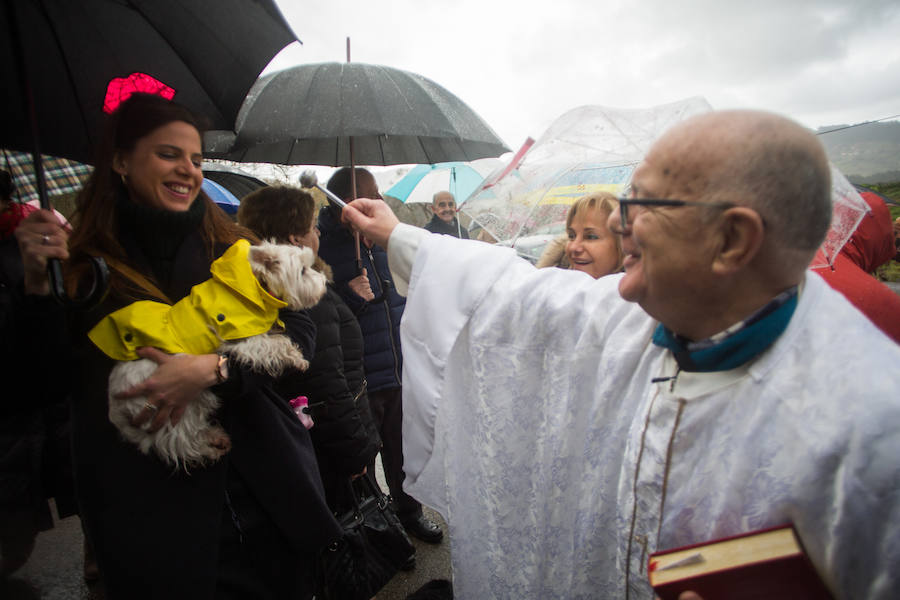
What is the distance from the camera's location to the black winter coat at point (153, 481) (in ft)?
4.37

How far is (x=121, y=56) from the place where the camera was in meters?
1.70

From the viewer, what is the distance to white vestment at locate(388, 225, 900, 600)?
813mm

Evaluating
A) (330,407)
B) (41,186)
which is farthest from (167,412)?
(330,407)

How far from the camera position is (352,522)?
2113mm

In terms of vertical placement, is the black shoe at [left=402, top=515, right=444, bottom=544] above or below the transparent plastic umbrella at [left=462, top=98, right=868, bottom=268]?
below

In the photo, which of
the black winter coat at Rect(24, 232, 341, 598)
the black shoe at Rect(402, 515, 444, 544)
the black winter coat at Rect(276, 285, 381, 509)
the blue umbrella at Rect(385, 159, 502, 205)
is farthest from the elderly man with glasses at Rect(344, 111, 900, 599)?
→ the blue umbrella at Rect(385, 159, 502, 205)

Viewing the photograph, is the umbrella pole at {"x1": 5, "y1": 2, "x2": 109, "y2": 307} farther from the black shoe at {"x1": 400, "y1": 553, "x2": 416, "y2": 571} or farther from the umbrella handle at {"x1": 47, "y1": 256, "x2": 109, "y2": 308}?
the black shoe at {"x1": 400, "y1": 553, "x2": 416, "y2": 571}

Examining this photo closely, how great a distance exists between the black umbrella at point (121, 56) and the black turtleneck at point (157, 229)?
0.36 m

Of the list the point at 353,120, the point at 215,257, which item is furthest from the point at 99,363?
the point at 353,120

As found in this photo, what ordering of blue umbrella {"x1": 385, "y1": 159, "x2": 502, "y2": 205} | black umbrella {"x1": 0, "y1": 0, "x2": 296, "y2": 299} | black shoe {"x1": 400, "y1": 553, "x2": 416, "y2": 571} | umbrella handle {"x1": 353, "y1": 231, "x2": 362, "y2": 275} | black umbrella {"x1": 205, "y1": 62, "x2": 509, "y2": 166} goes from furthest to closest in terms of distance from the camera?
blue umbrella {"x1": 385, "y1": 159, "x2": 502, "y2": 205}
umbrella handle {"x1": 353, "y1": 231, "x2": 362, "y2": 275}
black shoe {"x1": 400, "y1": 553, "x2": 416, "y2": 571}
black umbrella {"x1": 205, "y1": 62, "x2": 509, "y2": 166}
black umbrella {"x1": 0, "y1": 0, "x2": 296, "y2": 299}

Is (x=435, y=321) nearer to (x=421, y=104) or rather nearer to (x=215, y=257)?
(x=215, y=257)

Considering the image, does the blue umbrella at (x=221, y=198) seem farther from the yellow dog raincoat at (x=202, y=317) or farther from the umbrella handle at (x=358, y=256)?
the yellow dog raincoat at (x=202, y=317)

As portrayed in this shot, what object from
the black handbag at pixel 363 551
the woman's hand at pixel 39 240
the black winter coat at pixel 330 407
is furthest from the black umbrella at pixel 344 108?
the black handbag at pixel 363 551

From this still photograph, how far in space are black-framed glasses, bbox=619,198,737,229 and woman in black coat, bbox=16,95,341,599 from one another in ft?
3.89
